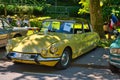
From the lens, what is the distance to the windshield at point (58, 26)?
10016 mm

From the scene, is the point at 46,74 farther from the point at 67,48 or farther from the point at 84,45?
the point at 84,45

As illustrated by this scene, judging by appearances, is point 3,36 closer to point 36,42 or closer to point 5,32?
point 5,32

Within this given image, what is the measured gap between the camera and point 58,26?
10188 millimetres

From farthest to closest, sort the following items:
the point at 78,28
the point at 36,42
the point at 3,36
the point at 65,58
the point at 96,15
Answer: the point at 96,15
the point at 3,36
the point at 78,28
the point at 65,58
the point at 36,42

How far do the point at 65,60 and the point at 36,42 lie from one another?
1044 mm

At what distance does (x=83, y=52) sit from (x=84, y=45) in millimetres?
252

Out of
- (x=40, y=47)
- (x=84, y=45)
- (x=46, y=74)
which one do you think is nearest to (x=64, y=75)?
(x=46, y=74)

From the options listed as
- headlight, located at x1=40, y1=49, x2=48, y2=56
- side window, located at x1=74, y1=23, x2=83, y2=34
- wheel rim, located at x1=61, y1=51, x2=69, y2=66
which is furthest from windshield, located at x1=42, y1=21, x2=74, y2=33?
headlight, located at x1=40, y1=49, x2=48, y2=56

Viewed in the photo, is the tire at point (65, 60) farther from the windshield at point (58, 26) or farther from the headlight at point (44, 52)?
the windshield at point (58, 26)

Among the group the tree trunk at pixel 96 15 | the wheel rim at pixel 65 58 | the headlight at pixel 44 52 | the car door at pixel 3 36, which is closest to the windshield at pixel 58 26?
the wheel rim at pixel 65 58

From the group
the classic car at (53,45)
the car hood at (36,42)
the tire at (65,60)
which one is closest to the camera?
the classic car at (53,45)

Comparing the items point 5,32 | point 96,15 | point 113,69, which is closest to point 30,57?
point 113,69

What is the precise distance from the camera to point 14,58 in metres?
8.78

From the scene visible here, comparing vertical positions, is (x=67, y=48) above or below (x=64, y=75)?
above
